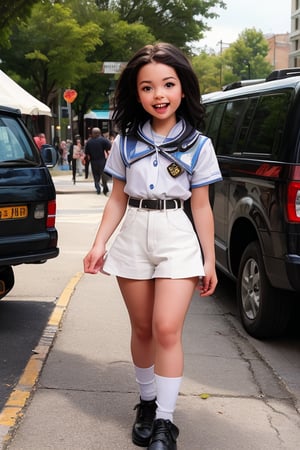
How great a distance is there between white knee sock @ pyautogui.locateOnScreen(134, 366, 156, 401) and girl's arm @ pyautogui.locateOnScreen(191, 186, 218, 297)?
1.68ft

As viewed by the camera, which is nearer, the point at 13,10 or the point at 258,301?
the point at 258,301

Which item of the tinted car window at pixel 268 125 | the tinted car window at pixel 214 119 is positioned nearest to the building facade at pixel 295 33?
the tinted car window at pixel 214 119

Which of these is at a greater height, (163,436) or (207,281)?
(207,281)

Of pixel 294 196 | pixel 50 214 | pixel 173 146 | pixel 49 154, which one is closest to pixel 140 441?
pixel 173 146

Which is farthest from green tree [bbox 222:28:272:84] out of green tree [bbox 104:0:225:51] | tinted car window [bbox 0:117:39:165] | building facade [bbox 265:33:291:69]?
tinted car window [bbox 0:117:39:165]

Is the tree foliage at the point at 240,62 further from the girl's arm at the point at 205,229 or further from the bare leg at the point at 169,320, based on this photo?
the bare leg at the point at 169,320

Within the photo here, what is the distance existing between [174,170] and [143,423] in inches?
50.1

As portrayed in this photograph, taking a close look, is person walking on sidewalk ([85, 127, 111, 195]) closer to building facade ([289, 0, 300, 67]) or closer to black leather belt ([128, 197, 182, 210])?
black leather belt ([128, 197, 182, 210])

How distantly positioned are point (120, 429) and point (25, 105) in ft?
62.5

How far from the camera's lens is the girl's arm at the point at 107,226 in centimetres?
312

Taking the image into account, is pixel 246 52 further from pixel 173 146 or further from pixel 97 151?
pixel 173 146

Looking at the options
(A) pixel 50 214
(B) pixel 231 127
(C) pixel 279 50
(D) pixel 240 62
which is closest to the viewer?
(A) pixel 50 214

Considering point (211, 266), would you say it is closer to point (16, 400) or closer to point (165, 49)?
point (165, 49)

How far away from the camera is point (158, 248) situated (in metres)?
2.96
